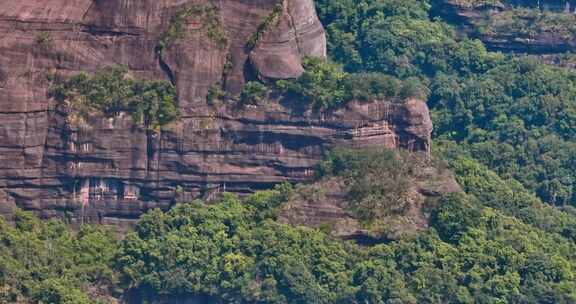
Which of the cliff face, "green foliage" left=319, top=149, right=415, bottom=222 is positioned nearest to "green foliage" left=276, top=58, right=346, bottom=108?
the cliff face

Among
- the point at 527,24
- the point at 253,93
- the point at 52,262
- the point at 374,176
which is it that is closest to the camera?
the point at 52,262

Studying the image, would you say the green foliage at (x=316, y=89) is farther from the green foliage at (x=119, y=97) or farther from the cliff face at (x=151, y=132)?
the green foliage at (x=119, y=97)

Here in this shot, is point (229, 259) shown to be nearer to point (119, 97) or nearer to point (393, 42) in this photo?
point (119, 97)

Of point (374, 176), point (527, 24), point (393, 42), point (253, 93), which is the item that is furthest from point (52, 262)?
point (527, 24)

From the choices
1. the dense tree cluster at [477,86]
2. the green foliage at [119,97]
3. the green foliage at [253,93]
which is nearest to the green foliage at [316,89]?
the green foliage at [253,93]

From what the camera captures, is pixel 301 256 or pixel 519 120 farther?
pixel 519 120

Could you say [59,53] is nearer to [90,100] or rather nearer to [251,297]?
[90,100]

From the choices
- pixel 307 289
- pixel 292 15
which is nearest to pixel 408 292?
pixel 307 289
